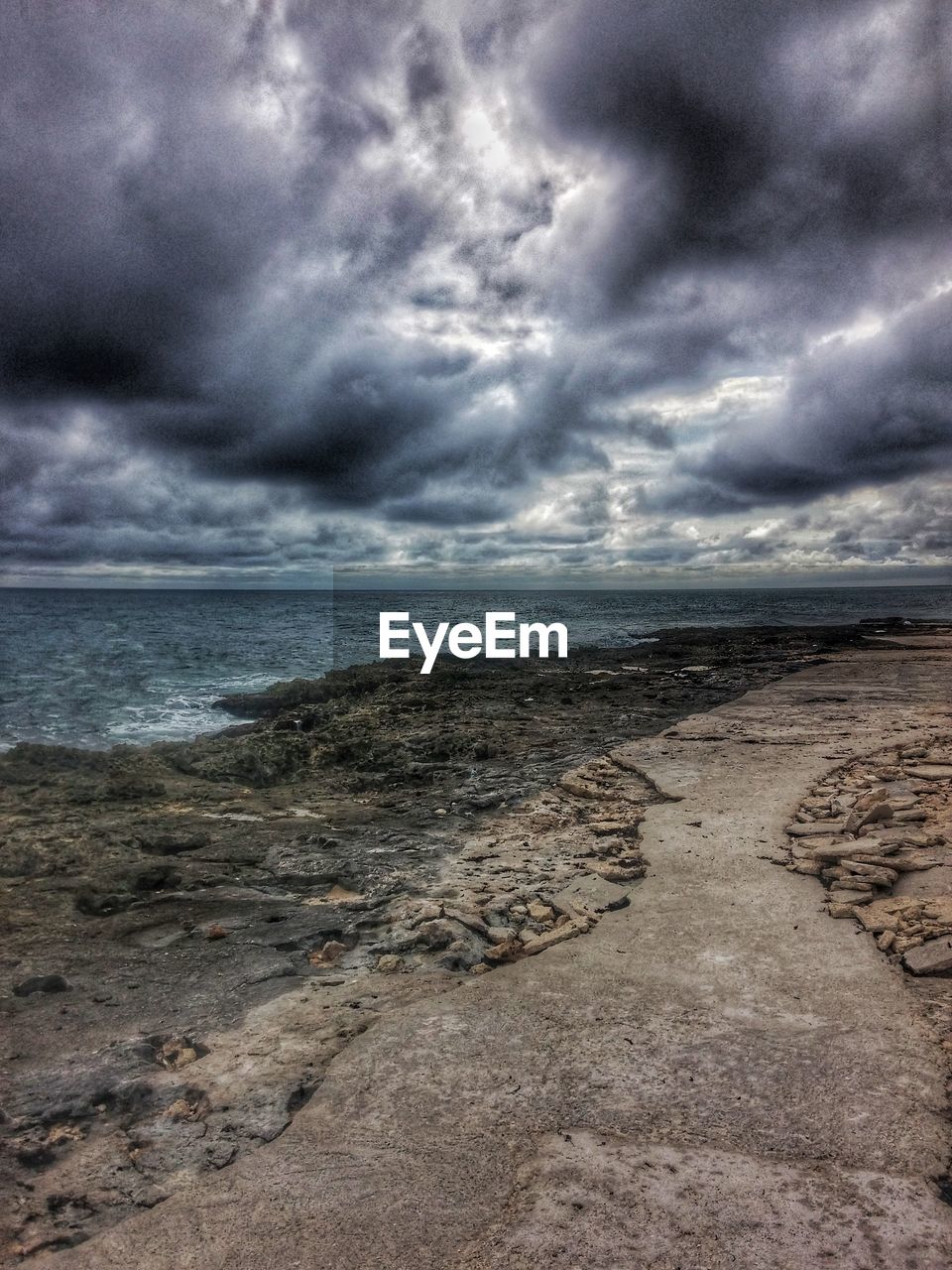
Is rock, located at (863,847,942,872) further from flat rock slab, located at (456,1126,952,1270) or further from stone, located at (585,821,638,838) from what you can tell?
flat rock slab, located at (456,1126,952,1270)

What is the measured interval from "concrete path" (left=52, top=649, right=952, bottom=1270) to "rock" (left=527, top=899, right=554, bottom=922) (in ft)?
1.52

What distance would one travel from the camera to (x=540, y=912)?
557cm

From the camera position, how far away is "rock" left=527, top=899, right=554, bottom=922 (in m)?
5.52

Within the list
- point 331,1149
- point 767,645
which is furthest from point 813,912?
point 767,645

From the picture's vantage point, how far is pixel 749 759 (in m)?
10.1

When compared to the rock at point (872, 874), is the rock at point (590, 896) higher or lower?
lower

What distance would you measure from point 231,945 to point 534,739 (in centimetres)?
818

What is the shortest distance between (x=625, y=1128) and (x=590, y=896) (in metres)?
2.72

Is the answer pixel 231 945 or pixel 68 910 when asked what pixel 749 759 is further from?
pixel 68 910

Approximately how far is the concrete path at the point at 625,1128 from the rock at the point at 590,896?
0.98ft

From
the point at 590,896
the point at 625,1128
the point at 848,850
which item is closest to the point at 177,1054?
the point at 625,1128

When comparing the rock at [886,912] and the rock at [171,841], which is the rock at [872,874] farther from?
the rock at [171,841]

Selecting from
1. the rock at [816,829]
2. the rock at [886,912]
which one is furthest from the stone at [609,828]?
the rock at [886,912]

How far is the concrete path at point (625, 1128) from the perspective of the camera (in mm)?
2588
